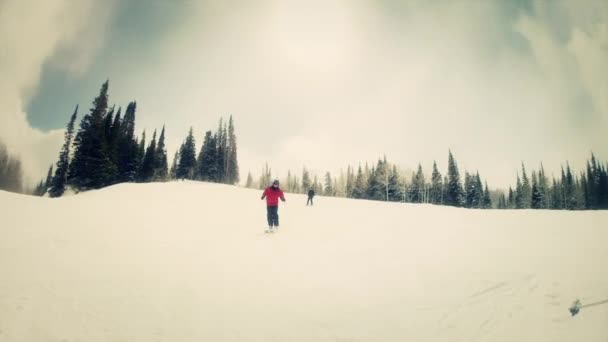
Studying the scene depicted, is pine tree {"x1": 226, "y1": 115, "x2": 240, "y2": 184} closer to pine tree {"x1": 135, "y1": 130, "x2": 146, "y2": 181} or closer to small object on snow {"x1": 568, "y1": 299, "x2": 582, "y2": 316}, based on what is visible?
pine tree {"x1": 135, "y1": 130, "x2": 146, "y2": 181}

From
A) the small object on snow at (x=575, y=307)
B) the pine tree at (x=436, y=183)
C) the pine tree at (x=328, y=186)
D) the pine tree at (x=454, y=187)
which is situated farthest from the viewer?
the pine tree at (x=328, y=186)

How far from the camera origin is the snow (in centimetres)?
410

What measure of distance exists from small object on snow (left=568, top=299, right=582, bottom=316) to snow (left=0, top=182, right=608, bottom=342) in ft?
0.27

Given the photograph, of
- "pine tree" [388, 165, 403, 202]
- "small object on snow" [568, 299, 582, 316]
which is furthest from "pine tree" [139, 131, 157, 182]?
"small object on snow" [568, 299, 582, 316]

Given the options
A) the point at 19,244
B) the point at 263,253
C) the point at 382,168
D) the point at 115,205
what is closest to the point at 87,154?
the point at 115,205

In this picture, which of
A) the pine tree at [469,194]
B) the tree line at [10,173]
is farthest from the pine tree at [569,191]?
the tree line at [10,173]

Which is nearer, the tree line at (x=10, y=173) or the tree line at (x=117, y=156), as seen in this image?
the tree line at (x=117, y=156)

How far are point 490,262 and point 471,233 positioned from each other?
9.69 feet

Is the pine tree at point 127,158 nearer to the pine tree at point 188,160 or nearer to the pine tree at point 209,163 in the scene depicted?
the pine tree at point 188,160

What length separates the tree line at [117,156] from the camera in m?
36.3

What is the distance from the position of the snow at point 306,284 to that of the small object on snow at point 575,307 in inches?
3.2

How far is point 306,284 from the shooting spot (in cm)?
573

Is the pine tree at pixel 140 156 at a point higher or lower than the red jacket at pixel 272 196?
higher

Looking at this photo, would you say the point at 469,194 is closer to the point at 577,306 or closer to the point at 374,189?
the point at 374,189
